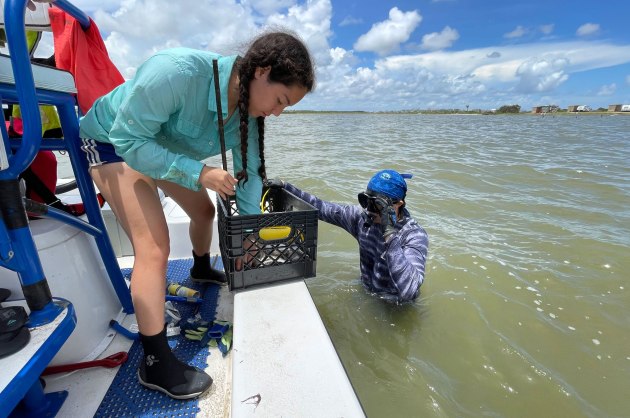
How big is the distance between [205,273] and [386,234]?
121 cm

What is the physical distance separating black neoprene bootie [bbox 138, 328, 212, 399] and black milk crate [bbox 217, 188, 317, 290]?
15.3 inches

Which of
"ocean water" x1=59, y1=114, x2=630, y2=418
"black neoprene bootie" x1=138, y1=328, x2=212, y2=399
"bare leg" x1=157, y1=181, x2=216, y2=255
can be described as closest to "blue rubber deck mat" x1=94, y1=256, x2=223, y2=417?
"black neoprene bootie" x1=138, y1=328, x2=212, y2=399

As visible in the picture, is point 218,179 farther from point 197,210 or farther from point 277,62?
point 197,210

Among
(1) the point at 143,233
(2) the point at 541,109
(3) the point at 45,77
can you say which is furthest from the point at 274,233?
(2) the point at 541,109

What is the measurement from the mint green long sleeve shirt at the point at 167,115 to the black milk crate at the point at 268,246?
0.28 meters

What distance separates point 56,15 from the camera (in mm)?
1697

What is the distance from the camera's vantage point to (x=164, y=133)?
1.54m

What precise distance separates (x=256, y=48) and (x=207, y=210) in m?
1.01

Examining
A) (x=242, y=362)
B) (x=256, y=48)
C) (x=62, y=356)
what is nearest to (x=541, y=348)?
(x=242, y=362)

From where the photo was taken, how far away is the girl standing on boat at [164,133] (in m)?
1.30

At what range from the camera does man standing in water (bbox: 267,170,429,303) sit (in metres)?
2.43

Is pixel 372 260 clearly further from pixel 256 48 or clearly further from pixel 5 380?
pixel 5 380

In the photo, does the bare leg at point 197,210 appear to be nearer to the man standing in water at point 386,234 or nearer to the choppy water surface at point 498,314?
the man standing in water at point 386,234

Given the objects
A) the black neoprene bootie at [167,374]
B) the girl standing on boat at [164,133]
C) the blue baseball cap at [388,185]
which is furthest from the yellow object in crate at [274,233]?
the blue baseball cap at [388,185]
